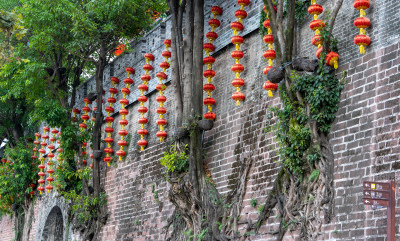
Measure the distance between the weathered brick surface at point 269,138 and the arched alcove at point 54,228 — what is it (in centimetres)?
563

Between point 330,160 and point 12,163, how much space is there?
47.9 feet

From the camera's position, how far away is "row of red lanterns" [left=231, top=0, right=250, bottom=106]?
37.4 ft

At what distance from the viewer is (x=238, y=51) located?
1156 centimetres

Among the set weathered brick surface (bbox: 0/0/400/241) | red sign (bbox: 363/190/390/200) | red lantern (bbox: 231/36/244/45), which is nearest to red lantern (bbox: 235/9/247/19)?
weathered brick surface (bbox: 0/0/400/241)

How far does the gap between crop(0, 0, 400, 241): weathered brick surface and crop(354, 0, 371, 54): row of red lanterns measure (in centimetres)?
11

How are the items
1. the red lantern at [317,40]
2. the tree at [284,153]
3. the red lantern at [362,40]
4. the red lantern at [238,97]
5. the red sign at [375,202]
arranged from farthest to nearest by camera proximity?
the red lantern at [238,97] < the red lantern at [317,40] < the tree at [284,153] < the red lantern at [362,40] < the red sign at [375,202]

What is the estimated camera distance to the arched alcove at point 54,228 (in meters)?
21.0

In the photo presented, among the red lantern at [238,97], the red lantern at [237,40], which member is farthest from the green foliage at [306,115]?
the red lantern at [237,40]

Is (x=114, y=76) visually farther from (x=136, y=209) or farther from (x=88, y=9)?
(x=136, y=209)

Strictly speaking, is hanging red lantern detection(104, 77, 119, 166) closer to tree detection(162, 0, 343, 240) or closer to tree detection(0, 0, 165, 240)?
tree detection(0, 0, 165, 240)

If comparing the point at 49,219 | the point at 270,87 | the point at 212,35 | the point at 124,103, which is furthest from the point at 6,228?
the point at 270,87

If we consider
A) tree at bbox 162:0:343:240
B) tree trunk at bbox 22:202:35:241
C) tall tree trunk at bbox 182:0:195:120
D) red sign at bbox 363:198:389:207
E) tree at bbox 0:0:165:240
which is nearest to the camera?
red sign at bbox 363:198:389:207

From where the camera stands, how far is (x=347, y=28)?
945cm

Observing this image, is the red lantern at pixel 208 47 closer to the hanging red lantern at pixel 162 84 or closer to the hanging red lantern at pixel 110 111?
the hanging red lantern at pixel 162 84
